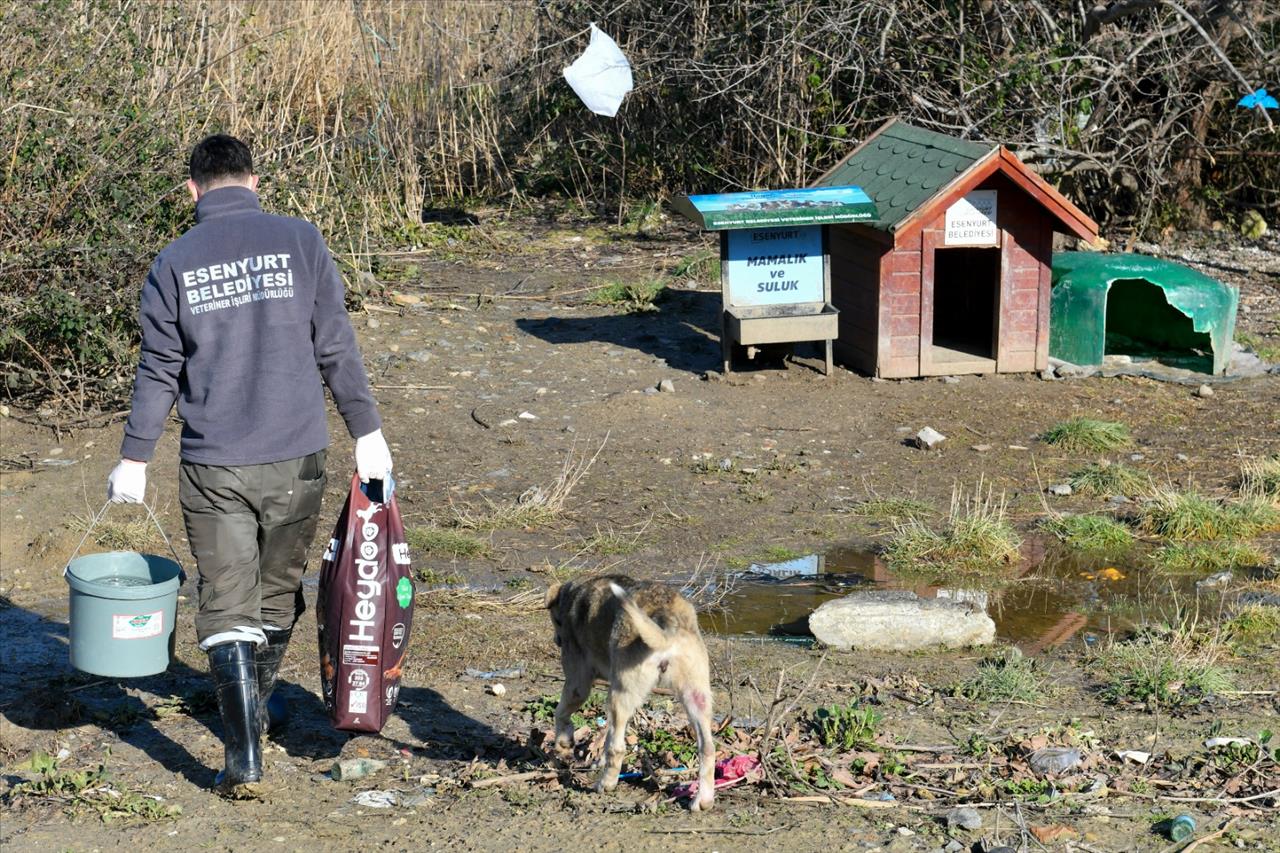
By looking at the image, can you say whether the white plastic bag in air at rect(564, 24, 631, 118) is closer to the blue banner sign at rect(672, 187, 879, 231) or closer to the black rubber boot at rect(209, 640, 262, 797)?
the blue banner sign at rect(672, 187, 879, 231)

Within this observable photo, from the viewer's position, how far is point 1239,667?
5684mm

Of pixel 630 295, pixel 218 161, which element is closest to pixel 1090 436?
pixel 630 295

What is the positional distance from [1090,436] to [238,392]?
236 inches

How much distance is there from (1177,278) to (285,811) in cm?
817

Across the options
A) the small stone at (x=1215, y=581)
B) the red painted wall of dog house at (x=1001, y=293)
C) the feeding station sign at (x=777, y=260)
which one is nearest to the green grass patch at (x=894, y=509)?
the small stone at (x=1215, y=581)

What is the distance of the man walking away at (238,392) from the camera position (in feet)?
14.5

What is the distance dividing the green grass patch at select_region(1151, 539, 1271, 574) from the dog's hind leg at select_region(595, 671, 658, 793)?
3.77m

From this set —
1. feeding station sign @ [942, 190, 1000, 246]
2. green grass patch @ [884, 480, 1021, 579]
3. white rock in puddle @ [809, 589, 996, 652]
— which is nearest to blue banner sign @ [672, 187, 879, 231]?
feeding station sign @ [942, 190, 1000, 246]

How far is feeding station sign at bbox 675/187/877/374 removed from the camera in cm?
987

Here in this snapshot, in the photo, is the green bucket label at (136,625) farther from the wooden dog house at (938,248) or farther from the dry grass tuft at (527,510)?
the wooden dog house at (938,248)

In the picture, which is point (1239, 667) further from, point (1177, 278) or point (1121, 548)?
point (1177, 278)

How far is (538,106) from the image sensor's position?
1586 cm

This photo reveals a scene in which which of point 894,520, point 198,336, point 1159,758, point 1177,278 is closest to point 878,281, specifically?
point 1177,278

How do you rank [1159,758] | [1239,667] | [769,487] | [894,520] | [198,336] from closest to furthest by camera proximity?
[198,336] < [1159,758] < [1239,667] < [894,520] < [769,487]
